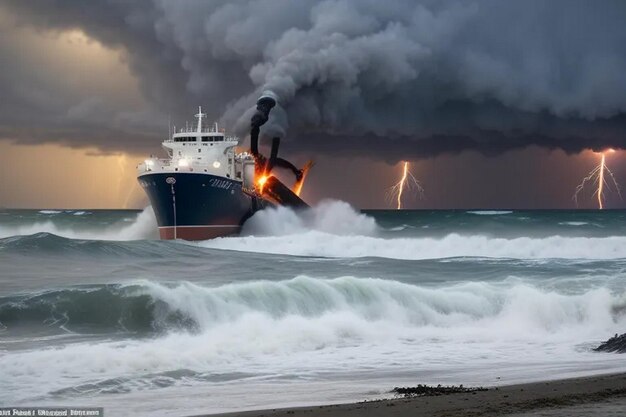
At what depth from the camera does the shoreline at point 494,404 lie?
9773 millimetres

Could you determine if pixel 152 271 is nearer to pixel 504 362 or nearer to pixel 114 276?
pixel 114 276

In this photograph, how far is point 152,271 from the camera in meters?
33.0

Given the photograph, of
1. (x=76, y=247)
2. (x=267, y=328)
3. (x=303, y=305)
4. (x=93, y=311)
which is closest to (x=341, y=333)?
(x=267, y=328)

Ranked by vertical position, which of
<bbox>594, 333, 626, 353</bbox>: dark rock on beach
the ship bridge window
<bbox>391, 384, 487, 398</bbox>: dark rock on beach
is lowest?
<bbox>391, 384, 487, 398</bbox>: dark rock on beach

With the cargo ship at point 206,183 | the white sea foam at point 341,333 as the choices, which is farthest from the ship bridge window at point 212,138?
the white sea foam at point 341,333

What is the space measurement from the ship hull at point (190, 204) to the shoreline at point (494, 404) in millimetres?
48908

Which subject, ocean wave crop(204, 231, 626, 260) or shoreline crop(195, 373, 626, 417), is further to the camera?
ocean wave crop(204, 231, 626, 260)

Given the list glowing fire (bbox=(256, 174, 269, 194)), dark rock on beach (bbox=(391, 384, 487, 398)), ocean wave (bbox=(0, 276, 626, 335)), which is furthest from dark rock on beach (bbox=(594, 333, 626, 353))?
glowing fire (bbox=(256, 174, 269, 194))

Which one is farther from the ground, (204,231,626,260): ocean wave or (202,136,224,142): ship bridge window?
(202,136,224,142): ship bridge window

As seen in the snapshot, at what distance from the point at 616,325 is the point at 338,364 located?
10.6 meters

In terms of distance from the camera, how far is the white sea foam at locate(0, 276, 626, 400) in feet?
48.7

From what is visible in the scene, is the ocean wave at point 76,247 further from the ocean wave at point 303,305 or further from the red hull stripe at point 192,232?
the red hull stripe at point 192,232

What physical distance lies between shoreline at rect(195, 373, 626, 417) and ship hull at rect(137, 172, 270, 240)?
160 feet

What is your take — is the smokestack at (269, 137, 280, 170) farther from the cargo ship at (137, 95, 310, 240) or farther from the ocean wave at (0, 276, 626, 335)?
the ocean wave at (0, 276, 626, 335)
